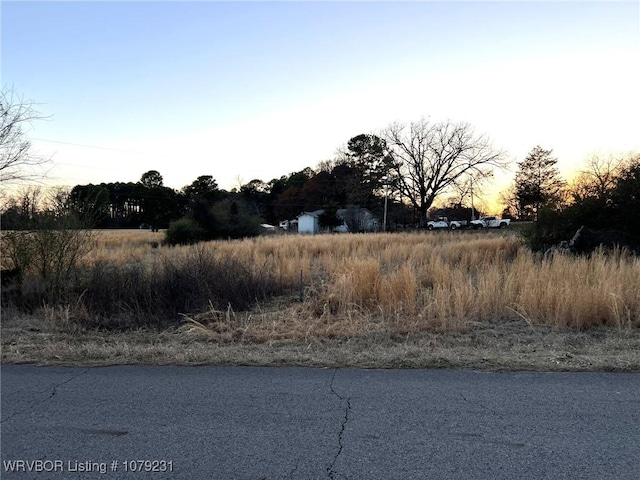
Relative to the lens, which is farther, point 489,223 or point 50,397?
point 489,223

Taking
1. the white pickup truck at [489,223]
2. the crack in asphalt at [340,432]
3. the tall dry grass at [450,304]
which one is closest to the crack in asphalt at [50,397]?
the tall dry grass at [450,304]

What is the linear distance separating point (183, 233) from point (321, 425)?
3886cm

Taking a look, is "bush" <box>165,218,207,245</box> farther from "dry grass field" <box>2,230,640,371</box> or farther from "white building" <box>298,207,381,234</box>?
"dry grass field" <box>2,230,640,371</box>

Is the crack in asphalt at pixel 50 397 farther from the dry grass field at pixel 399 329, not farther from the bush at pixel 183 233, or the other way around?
the bush at pixel 183 233

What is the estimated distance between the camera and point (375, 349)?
5.89 metres

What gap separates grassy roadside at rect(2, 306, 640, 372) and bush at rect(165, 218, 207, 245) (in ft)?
110

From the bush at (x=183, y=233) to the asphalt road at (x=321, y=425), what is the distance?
119 feet

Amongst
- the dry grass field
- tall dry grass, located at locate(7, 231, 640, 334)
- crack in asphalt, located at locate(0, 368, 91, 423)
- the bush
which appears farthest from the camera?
the bush

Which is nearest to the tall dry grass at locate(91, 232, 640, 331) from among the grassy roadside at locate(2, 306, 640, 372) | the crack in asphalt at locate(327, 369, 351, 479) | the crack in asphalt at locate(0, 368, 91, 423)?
the grassy roadside at locate(2, 306, 640, 372)

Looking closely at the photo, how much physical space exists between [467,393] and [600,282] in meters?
5.26

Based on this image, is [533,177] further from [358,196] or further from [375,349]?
[375,349]

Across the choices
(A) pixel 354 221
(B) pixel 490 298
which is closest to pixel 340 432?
(B) pixel 490 298

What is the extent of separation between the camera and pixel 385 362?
528 centimetres

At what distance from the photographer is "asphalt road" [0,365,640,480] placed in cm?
296
